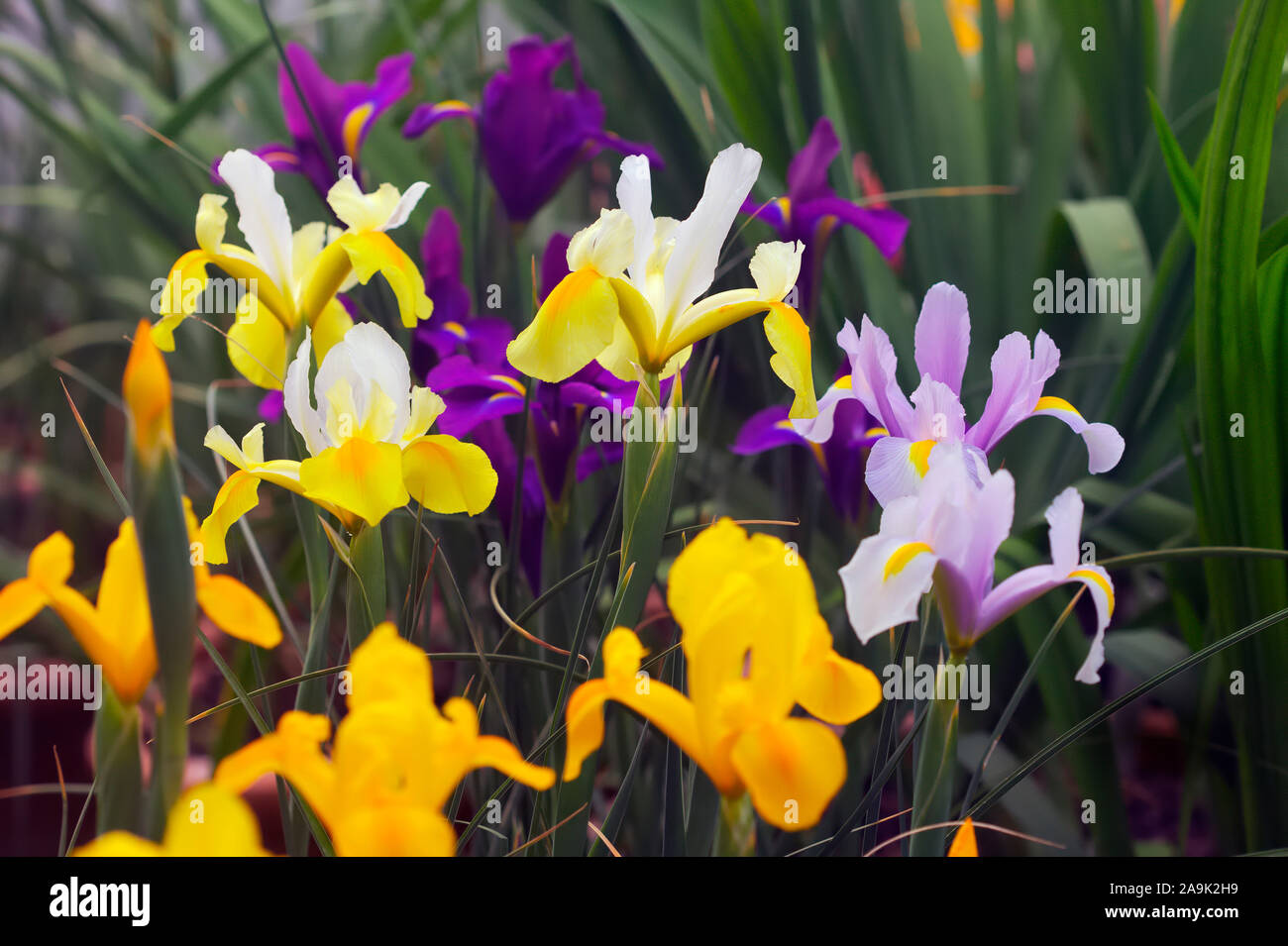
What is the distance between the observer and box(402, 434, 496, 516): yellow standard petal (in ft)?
1.29

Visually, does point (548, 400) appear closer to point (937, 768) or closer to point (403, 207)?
point (403, 207)

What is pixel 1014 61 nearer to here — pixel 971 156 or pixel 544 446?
pixel 971 156

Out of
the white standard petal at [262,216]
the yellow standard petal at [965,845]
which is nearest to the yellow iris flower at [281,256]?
the white standard petal at [262,216]

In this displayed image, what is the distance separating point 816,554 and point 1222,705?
0.37 m

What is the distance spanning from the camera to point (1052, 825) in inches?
26.9

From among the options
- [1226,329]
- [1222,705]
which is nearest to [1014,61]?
[1226,329]

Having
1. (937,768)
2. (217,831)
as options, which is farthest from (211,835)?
(937,768)

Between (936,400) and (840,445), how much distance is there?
0.19 meters

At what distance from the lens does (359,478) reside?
1.19 feet

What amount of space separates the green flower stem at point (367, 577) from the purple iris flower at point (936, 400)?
19 cm

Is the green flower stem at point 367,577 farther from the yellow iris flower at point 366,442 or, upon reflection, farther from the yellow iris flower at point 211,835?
the yellow iris flower at point 211,835

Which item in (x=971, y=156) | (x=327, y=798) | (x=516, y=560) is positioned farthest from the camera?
(x=971, y=156)

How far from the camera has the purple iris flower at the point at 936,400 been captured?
14.6 inches

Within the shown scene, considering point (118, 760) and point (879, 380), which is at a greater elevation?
point (879, 380)
